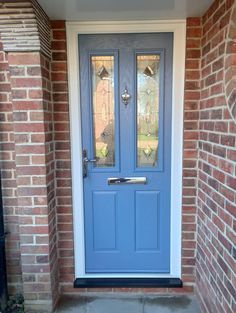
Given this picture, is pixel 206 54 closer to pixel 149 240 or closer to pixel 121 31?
pixel 121 31

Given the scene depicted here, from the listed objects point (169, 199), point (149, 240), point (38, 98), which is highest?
point (38, 98)

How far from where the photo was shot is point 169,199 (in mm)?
2352

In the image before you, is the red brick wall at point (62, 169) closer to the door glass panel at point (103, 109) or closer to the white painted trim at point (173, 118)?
the white painted trim at point (173, 118)

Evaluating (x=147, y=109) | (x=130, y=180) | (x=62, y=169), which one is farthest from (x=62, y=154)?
(x=147, y=109)

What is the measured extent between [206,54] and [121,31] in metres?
0.70

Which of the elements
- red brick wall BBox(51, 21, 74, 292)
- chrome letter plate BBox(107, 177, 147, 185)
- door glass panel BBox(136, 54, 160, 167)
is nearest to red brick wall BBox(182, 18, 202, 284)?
door glass panel BBox(136, 54, 160, 167)

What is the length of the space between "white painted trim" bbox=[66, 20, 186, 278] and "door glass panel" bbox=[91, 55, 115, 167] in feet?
0.48

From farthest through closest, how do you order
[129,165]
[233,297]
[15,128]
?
[129,165] → [15,128] → [233,297]

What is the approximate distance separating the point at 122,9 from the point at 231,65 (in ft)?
2.90

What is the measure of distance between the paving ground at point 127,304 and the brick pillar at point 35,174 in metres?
0.18

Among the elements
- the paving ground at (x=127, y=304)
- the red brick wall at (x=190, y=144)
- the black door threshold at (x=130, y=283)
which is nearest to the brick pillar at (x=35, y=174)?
the paving ground at (x=127, y=304)

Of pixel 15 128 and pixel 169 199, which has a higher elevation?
pixel 15 128

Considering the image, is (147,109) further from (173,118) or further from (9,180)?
(9,180)

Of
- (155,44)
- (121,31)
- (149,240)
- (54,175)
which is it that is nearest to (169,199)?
(149,240)
